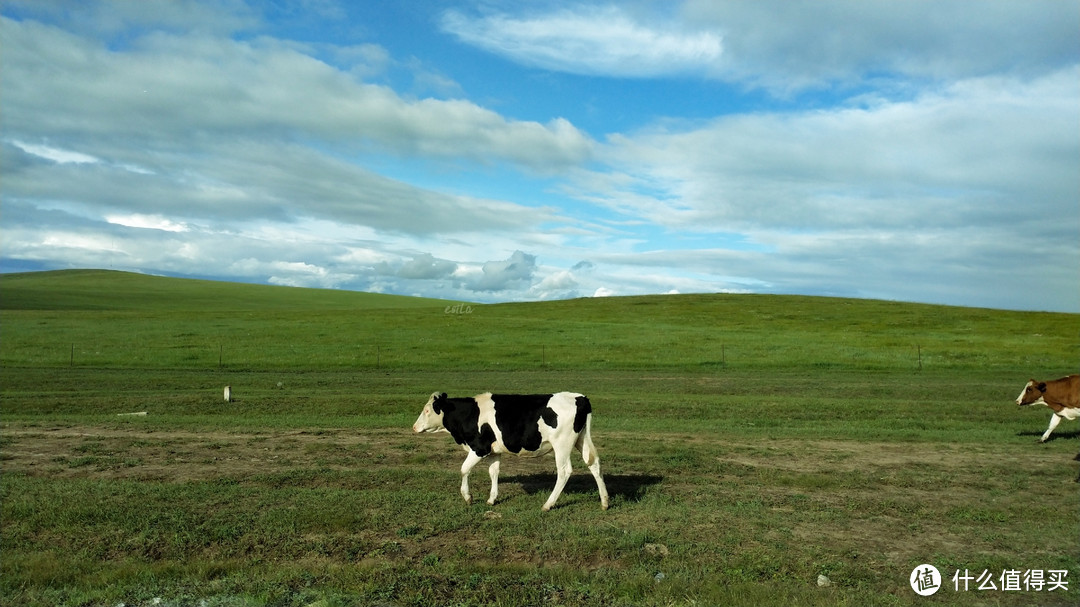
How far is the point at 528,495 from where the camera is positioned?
11.8 m

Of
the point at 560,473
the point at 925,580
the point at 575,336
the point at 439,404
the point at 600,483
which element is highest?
the point at 439,404

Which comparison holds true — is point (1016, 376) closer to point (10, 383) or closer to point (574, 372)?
point (574, 372)

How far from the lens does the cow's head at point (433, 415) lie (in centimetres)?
1192

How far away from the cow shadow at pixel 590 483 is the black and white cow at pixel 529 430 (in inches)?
34.7

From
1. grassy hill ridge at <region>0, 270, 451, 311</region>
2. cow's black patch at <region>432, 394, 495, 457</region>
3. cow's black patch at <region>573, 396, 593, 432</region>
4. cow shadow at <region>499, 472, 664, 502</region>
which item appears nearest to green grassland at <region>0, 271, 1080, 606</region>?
cow shadow at <region>499, 472, 664, 502</region>

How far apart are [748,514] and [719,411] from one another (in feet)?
45.3

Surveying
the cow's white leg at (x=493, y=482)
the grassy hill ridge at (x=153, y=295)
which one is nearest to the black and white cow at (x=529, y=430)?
the cow's white leg at (x=493, y=482)

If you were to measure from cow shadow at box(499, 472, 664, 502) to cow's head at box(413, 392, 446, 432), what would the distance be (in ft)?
6.08

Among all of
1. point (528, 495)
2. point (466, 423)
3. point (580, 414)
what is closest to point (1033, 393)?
point (580, 414)

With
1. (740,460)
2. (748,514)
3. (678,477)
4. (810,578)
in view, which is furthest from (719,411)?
(810,578)

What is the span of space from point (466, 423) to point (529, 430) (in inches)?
45.6

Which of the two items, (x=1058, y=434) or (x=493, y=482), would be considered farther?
(x=1058, y=434)

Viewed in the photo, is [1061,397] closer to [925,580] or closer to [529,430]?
[925,580]

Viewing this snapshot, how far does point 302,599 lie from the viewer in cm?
732
